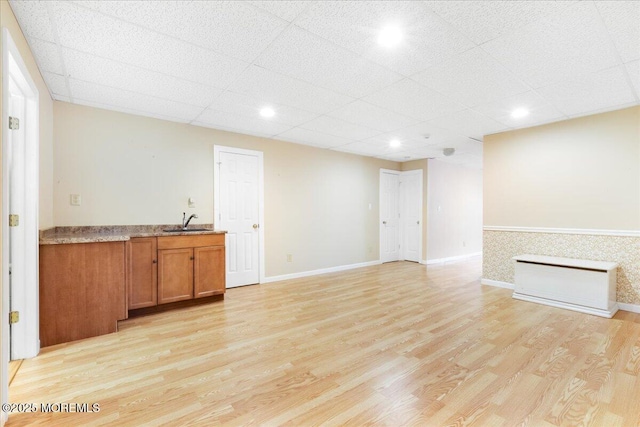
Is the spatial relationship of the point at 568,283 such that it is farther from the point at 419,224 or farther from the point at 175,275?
the point at 175,275

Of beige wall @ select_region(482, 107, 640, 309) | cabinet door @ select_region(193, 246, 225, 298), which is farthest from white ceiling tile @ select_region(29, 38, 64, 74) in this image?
beige wall @ select_region(482, 107, 640, 309)

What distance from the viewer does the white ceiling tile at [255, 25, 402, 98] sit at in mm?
2127

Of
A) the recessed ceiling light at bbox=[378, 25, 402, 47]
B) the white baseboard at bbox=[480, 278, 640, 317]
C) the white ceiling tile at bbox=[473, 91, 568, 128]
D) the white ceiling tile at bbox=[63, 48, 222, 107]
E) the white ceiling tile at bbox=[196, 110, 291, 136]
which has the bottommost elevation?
the white baseboard at bbox=[480, 278, 640, 317]

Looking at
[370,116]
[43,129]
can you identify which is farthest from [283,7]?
[43,129]

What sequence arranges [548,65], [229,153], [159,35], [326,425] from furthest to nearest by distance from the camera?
[229,153]
[548,65]
[159,35]
[326,425]

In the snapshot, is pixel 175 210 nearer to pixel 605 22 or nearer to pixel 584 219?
pixel 605 22

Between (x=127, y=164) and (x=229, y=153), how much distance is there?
1.35 meters

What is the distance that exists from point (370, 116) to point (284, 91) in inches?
49.7

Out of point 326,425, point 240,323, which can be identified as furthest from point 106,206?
point 326,425

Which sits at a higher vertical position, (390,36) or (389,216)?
(390,36)

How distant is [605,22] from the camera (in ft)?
6.24

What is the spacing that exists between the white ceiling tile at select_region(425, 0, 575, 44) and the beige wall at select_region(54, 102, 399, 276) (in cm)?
344

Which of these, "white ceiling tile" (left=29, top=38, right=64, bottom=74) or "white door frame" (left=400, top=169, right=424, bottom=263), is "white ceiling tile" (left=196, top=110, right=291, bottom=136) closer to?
"white ceiling tile" (left=29, top=38, right=64, bottom=74)

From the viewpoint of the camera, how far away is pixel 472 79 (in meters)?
2.68
